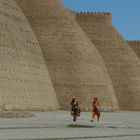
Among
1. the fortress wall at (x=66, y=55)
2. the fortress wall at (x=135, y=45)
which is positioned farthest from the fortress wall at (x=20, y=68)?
the fortress wall at (x=135, y=45)

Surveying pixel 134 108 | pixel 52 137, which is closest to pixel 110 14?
pixel 134 108

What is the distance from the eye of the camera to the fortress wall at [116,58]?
62344 millimetres

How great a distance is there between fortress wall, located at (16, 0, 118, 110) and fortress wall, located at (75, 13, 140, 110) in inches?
361

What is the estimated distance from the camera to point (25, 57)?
1812 inches

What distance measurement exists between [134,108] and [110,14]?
1109 centimetres

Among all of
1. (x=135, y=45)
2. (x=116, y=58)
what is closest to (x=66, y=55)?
(x=116, y=58)

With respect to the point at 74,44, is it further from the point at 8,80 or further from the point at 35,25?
the point at 8,80

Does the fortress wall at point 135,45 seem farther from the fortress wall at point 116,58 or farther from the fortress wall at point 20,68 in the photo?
the fortress wall at point 20,68

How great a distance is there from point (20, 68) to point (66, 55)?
24.1 feet

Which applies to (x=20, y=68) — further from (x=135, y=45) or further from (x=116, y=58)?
(x=135, y=45)

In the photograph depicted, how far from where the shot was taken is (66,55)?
5106 cm

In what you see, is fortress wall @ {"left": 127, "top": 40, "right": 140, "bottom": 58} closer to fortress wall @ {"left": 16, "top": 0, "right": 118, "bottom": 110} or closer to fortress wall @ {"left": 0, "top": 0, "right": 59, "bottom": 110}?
fortress wall @ {"left": 16, "top": 0, "right": 118, "bottom": 110}

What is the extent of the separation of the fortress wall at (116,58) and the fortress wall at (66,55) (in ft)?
30.1

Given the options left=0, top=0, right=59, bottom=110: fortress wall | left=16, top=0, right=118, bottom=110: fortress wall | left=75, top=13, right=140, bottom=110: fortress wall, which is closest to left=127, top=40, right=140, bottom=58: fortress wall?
left=75, top=13, right=140, bottom=110: fortress wall
